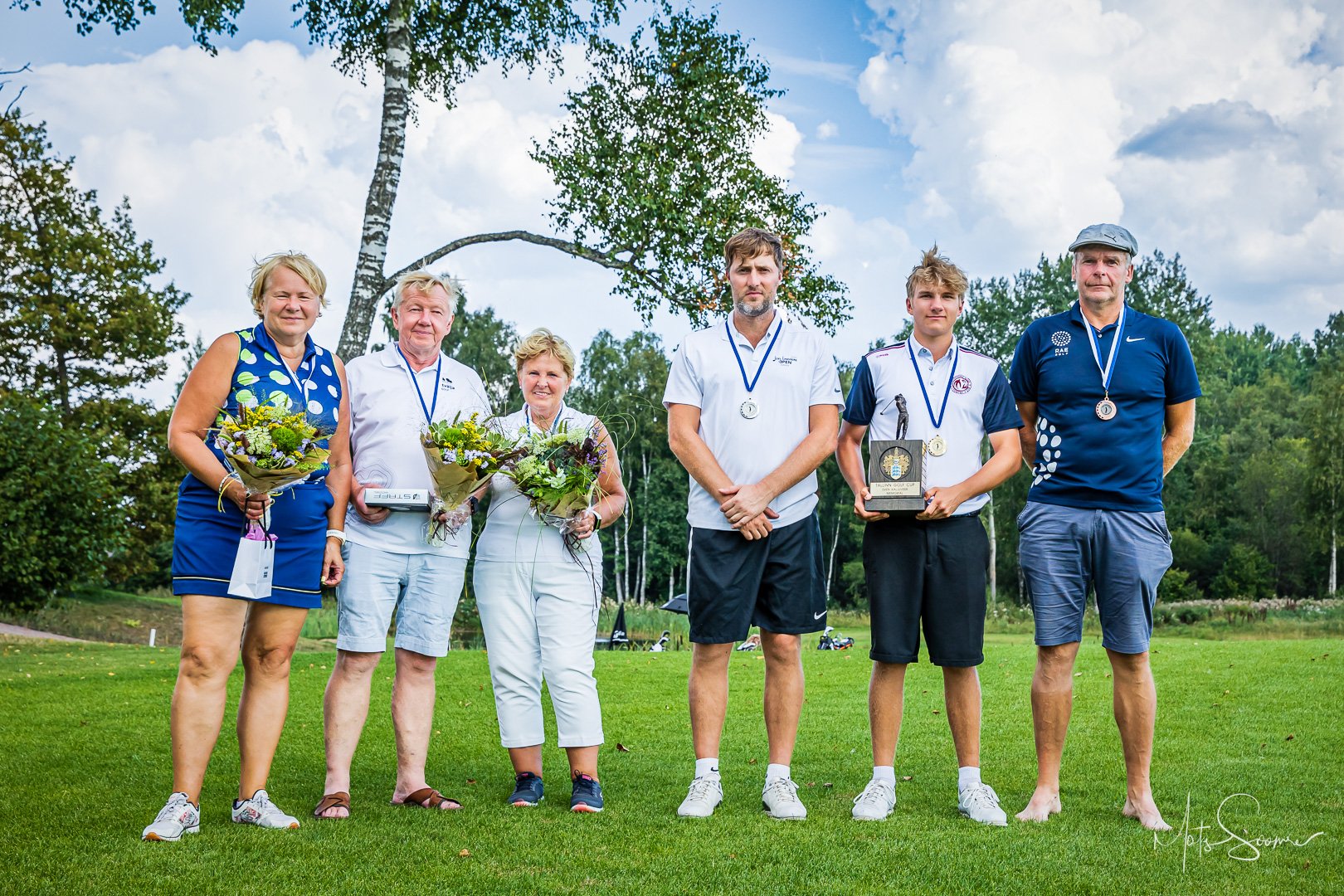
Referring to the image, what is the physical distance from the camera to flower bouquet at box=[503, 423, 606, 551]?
4.54 metres

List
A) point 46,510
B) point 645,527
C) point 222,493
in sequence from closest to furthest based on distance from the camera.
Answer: point 222,493 < point 46,510 < point 645,527

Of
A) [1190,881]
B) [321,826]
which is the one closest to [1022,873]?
[1190,881]

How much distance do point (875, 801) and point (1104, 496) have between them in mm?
1687

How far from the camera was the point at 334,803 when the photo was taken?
447cm

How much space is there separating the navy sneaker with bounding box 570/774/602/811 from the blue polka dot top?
178 centimetres

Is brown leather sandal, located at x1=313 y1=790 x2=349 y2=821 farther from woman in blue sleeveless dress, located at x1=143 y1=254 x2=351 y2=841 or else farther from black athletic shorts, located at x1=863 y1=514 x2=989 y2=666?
black athletic shorts, located at x1=863 y1=514 x2=989 y2=666

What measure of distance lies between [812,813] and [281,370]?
2.96 metres

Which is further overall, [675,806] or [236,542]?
[675,806]

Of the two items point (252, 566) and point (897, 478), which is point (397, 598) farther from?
point (897, 478)

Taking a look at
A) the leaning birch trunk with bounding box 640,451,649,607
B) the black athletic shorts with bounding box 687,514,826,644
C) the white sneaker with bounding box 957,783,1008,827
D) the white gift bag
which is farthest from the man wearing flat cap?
the leaning birch trunk with bounding box 640,451,649,607

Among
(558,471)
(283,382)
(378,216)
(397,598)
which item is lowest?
(397,598)

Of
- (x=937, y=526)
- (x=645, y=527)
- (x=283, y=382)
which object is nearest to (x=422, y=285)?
(x=283, y=382)

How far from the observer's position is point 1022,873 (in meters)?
3.63
